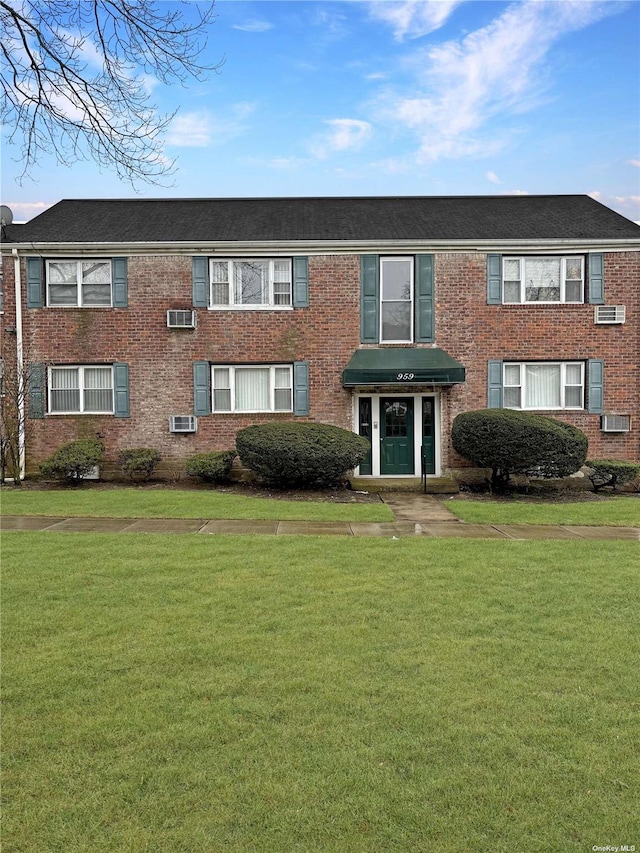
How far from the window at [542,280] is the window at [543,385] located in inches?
68.0

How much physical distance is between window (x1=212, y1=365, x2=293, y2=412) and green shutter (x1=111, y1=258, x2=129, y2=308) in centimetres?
294

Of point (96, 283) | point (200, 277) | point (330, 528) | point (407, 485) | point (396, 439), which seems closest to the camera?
point (330, 528)

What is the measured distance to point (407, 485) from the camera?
45.7ft

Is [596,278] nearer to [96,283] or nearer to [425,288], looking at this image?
[425,288]

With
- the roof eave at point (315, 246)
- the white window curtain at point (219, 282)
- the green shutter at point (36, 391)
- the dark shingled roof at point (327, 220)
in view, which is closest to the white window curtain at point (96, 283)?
the roof eave at point (315, 246)

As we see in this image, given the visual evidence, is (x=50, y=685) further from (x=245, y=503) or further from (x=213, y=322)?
(x=213, y=322)

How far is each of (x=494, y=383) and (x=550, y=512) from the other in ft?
16.3

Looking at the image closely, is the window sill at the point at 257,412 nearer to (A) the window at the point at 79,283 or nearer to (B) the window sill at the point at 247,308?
(B) the window sill at the point at 247,308

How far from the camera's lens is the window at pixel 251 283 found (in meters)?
15.0

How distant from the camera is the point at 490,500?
12.8 meters

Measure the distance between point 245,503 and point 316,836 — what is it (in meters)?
8.81

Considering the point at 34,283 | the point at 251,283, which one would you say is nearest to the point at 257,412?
the point at 251,283

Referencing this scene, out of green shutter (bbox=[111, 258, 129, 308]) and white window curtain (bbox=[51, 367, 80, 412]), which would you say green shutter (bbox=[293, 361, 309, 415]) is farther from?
white window curtain (bbox=[51, 367, 80, 412])

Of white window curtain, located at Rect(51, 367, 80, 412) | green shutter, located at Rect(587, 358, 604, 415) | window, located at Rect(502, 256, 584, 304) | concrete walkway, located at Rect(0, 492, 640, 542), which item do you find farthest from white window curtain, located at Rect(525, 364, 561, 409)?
white window curtain, located at Rect(51, 367, 80, 412)
